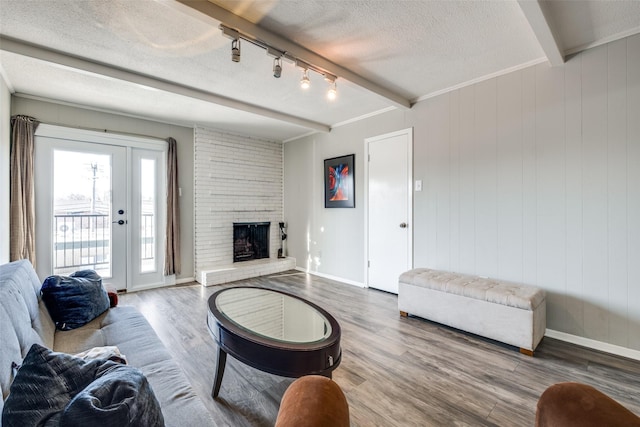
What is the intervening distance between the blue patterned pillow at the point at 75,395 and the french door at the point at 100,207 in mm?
3630

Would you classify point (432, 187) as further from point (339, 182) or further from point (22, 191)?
point (22, 191)

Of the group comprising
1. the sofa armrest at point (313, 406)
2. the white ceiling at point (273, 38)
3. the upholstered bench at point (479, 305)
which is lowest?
the upholstered bench at point (479, 305)

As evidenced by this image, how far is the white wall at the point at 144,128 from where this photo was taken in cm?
342

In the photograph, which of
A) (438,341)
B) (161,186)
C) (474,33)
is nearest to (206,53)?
(474,33)

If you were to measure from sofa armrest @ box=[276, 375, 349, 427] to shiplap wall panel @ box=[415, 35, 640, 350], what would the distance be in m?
2.68

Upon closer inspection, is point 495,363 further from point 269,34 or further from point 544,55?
point 269,34

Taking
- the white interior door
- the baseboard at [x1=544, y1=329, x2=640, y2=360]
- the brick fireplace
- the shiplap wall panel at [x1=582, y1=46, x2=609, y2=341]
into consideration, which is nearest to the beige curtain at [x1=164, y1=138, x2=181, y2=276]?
the brick fireplace

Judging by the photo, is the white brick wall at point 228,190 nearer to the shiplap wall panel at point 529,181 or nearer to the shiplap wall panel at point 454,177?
the shiplap wall panel at point 454,177

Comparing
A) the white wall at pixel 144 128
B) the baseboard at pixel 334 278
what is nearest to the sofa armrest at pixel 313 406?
the baseboard at pixel 334 278

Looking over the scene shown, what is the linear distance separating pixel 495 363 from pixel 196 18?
3265 mm

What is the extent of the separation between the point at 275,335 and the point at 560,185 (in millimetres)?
2762

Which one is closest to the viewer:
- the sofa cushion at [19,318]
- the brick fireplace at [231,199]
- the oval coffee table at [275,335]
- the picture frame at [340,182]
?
A: the sofa cushion at [19,318]

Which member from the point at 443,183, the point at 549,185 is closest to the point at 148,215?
the point at 443,183

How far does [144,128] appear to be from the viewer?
413 centimetres
